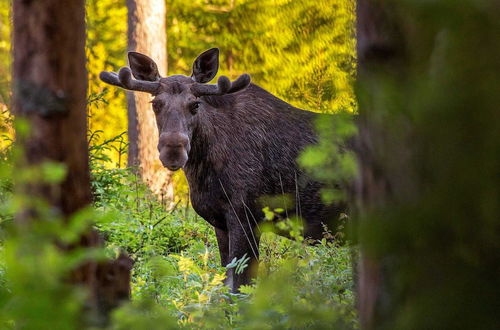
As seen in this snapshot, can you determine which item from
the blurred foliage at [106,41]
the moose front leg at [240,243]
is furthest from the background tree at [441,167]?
the blurred foliage at [106,41]

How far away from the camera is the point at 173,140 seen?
7238 mm

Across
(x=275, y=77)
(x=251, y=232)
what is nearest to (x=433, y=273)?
(x=251, y=232)

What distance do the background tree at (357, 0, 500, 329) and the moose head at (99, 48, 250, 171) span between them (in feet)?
15.0

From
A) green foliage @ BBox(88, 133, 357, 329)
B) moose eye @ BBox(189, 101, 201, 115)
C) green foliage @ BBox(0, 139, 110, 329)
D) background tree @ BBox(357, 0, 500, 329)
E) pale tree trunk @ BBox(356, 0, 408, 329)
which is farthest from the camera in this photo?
moose eye @ BBox(189, 101, 201, 115)

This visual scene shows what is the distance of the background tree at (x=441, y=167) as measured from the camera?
90.7 inches

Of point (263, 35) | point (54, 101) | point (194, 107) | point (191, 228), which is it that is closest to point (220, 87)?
point (194, 107)

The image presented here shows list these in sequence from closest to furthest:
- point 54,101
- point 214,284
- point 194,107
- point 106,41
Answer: point 54,101 → point 214,284 → point 194,107 → point 106,41

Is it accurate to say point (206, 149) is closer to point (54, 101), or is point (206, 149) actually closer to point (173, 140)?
point (173, 140)

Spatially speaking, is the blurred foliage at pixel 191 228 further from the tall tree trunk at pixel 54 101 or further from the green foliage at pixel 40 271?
the tall tree trunk at pixel 54 101

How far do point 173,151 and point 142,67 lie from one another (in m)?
1.33

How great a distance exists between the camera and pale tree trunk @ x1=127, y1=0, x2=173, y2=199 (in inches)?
649

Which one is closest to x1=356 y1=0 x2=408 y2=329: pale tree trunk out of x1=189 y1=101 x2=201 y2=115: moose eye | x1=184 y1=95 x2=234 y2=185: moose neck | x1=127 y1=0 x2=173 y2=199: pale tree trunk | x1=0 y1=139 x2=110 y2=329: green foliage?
x1=0 y1=139 x2=110 y2=329: green foliage

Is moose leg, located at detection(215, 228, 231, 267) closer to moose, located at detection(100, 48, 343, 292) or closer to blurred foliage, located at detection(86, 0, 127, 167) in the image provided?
moose, located at detection(100, 48, 343, 292)

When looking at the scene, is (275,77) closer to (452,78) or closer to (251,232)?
(251,232)
